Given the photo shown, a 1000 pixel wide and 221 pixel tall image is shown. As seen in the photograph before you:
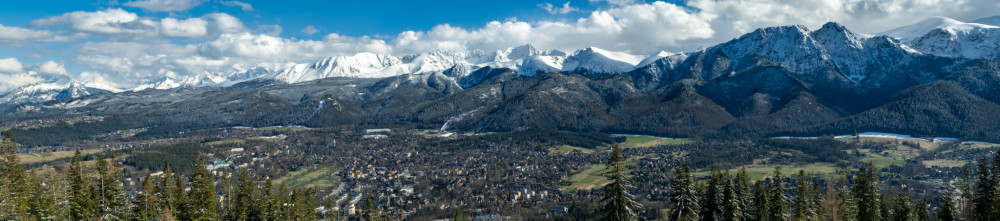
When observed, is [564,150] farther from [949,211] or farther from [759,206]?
[759,206]

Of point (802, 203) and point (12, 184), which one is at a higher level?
point (12, 184)

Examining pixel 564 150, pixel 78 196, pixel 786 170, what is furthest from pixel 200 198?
pixel 564 150

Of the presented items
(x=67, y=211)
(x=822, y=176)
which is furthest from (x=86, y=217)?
(x=822, y=176)

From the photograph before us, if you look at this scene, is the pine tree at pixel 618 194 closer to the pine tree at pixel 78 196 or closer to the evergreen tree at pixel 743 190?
the evergreen tree at pixel 743 190

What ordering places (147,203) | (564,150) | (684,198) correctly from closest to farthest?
(684,198)
(147,203)
(564,150)

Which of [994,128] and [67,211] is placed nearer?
[67,211]

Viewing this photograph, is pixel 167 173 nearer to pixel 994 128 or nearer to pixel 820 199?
pixel 820 199

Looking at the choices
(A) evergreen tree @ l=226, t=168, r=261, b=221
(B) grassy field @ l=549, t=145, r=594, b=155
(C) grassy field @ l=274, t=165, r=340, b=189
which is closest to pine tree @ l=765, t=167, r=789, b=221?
(A) evergreen tree @ l=226, t=168, r=261, b=221
